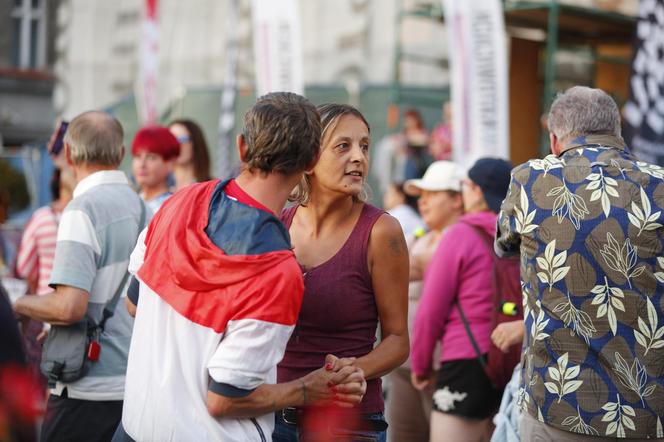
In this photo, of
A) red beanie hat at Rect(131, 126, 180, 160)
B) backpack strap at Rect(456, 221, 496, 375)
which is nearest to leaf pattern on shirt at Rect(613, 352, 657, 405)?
backpack strap at Rect(456, 221, 496, 375)

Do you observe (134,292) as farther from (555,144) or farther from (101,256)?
(555,144)

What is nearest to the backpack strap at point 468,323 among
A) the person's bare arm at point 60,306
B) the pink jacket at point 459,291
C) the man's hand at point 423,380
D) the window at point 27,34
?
the pink jacket at point 459,291

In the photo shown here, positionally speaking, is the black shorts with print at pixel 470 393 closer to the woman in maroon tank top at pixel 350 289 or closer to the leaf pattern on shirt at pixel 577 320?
the leaf pattern on shirt at pixel 577 320

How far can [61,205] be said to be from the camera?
6.38m

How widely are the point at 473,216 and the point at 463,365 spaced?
76 cm

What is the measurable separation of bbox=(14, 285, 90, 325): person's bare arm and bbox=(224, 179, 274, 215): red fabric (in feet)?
4.59

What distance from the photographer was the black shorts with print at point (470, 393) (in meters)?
5.31

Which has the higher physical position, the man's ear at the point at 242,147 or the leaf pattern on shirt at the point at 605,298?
the man's ear at the point at 242,147

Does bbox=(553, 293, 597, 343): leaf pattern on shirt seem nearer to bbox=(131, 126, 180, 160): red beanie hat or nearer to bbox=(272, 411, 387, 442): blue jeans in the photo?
bbox=(272, 411, 387, 442): blue jeans

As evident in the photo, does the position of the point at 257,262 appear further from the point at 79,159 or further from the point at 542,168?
the point at 79,159

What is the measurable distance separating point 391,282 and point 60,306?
144 cm

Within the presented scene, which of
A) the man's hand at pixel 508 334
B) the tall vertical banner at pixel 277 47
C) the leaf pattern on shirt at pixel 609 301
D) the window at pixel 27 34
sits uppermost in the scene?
the window at pixel 27 34

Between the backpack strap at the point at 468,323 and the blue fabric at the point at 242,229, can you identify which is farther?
the backpack strap at the point at 468,323

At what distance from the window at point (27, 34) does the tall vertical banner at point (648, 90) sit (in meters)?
26.4
